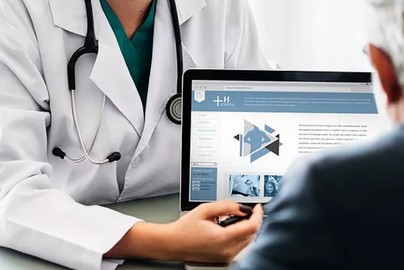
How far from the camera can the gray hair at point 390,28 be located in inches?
18.4

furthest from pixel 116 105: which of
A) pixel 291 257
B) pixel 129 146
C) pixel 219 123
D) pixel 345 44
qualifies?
pixel 345 44

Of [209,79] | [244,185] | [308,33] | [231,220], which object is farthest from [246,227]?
[308,33]

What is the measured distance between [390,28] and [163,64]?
0.69 metres

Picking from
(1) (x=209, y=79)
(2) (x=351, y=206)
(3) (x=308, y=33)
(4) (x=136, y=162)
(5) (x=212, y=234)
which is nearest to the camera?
(2) (x=351, y=206)

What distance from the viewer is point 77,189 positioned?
1.07 meters

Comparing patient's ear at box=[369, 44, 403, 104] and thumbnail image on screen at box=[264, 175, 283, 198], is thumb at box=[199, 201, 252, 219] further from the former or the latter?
patient's ear at box=[369, 44, 403, 104]

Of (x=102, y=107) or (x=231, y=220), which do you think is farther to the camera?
(x=102, y=107)

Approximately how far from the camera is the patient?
17.5 inches

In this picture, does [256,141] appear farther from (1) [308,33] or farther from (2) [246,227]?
(1) [308,33]

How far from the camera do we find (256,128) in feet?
3.25

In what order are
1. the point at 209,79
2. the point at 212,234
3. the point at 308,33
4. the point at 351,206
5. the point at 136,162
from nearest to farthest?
the point at 351,206, the point at 212,234, the point at 209,79, the point at 136,162, the point at 308,33

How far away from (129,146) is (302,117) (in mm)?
321

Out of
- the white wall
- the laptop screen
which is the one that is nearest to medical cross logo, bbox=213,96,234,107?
the laptop screen

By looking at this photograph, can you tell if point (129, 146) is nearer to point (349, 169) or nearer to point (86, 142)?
point (86, 142)
